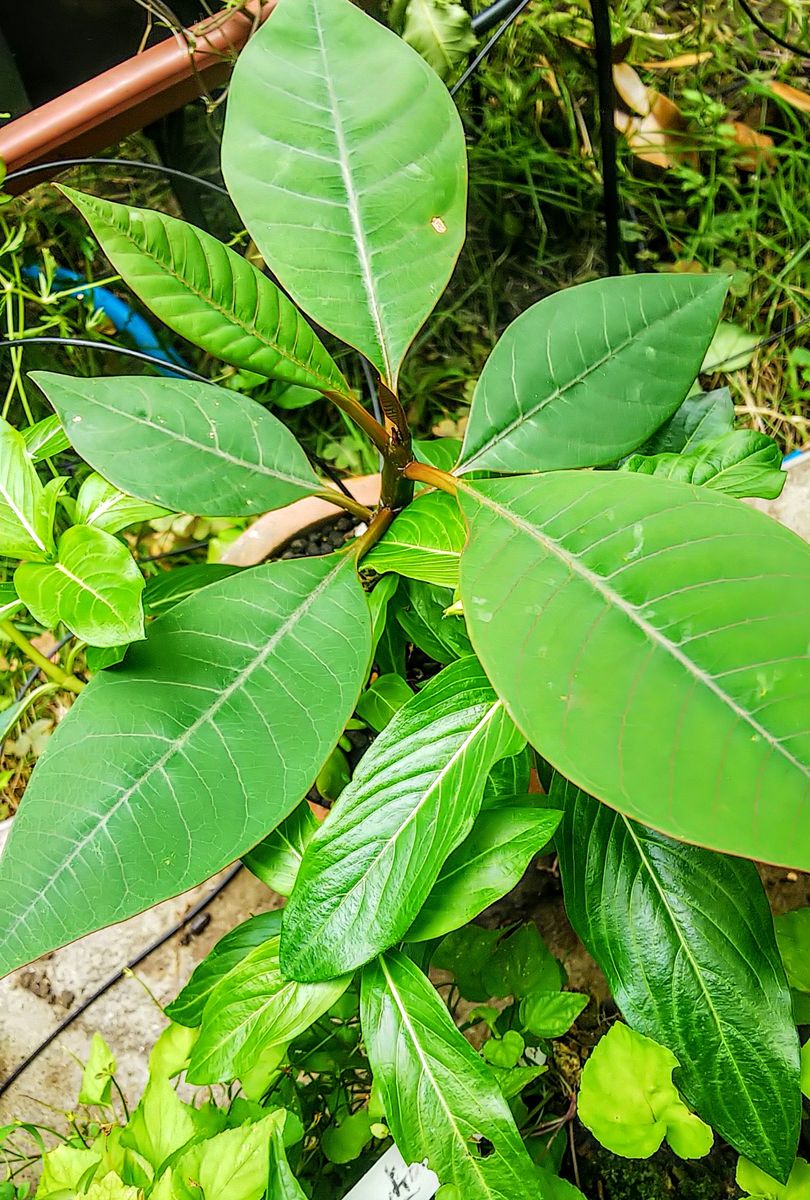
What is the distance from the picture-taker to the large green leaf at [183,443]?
62cm

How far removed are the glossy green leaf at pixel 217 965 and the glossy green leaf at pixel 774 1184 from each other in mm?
392

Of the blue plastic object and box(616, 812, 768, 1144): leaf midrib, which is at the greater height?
the blue plastic object

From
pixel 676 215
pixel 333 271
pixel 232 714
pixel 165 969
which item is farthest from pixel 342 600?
pixel 676 215

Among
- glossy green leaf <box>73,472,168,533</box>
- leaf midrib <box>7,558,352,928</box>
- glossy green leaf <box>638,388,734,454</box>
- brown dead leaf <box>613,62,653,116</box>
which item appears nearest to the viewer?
leaf midrib <box>7,558,352,928</box>

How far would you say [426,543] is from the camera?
0.68 meters

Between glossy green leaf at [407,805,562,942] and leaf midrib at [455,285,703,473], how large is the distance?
282mm

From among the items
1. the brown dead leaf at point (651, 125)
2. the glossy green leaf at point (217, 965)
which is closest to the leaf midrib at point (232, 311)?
Result: the glossy green leaf at point (217, 965)

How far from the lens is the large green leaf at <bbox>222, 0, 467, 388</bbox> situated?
0.67m

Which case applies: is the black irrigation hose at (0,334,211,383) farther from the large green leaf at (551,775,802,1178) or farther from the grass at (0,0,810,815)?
the grass at (0,0,810,815)

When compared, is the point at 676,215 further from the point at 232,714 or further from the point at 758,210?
the point at 232,714

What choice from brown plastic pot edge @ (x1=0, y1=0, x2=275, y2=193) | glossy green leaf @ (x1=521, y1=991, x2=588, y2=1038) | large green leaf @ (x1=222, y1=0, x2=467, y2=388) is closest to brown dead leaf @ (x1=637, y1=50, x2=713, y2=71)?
brown plastic pot edge @ (x1=0, y1=0, x2=275, y2=193)

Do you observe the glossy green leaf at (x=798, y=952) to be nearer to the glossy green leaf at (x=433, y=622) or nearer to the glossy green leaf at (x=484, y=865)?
the glossy green leaf at (x=484, y=865)

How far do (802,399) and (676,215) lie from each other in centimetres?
45

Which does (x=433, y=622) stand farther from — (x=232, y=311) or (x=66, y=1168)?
(x=66, y=1168)
